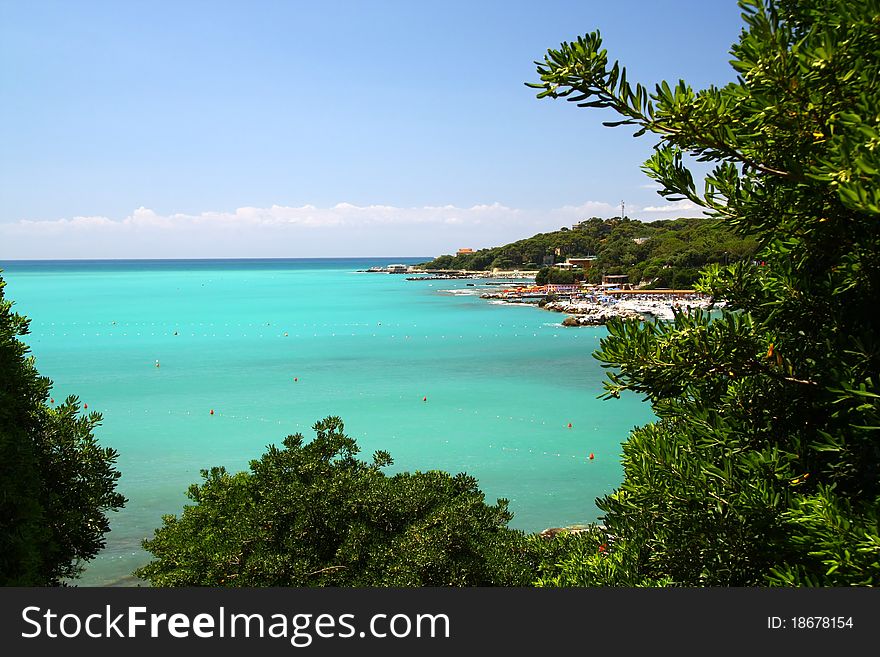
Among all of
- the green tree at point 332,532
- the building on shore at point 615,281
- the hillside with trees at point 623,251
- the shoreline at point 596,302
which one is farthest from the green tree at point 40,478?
the building on shore at point 615,281

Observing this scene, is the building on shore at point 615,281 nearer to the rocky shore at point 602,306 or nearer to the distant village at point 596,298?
the distant village at point 596,298

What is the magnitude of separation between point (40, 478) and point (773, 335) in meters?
7.72

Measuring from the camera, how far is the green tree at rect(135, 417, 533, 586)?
6.91 meters

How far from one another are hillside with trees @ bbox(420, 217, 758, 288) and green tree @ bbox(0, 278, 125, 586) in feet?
86.3

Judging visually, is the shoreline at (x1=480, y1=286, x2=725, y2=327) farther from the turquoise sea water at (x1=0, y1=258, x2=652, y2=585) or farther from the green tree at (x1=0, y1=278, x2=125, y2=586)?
the green tree at (x1=0, y1=278, x2=125, y2=586)

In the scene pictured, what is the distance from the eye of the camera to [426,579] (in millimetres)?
6707

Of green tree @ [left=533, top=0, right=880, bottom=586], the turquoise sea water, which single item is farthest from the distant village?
green tree @ [left=533, top=0, right=880, bottom=586]

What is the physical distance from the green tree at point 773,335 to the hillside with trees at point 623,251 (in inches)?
1077

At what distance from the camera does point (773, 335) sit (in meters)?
3.06

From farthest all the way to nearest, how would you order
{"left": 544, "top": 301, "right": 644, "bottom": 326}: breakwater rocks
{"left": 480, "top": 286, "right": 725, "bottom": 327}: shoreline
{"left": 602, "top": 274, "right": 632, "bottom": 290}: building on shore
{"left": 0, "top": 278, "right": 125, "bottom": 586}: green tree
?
1. {"left": 602, "top": 274, "right": 632, "bottom": 290}: building on shore
2. {"left": 480, "top": 286, "right": 725, "bottom": 327}: shoreline
3. {"left": 544, "top": 301, "right": 644, "bottom": 326}: breakwater rocks
4. {"left": 0, "top": 278, "right": 125, "bottom": 586}: green tree

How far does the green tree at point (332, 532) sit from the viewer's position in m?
6.91

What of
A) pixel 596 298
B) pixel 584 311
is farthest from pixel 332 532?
pixel 596 298

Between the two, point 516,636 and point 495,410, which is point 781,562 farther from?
point 495,410

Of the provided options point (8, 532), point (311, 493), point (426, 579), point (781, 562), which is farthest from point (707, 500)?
point (8, 532)
